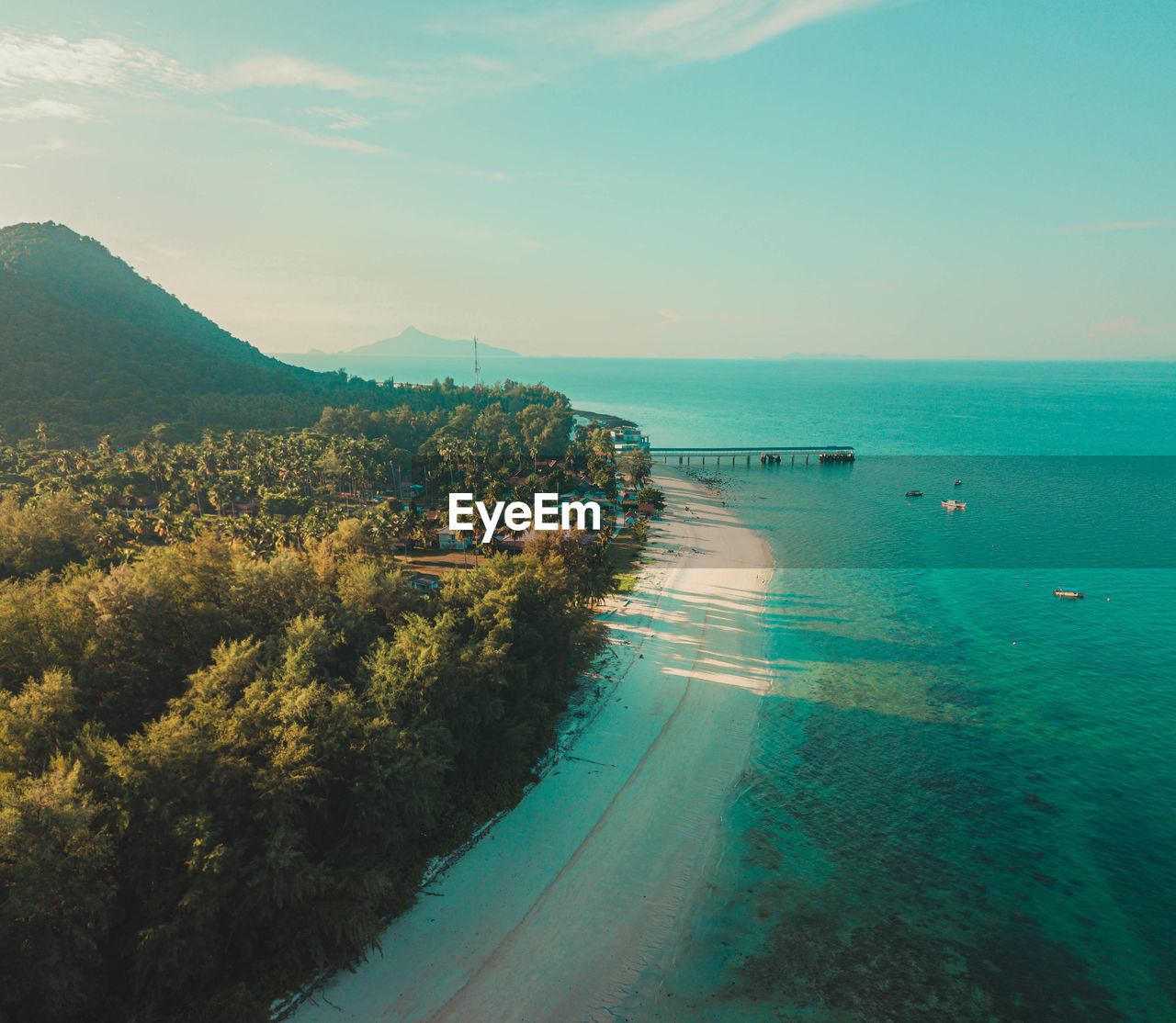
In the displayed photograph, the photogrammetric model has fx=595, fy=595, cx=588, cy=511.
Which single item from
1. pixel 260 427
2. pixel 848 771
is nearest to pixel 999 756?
pixel 848 771

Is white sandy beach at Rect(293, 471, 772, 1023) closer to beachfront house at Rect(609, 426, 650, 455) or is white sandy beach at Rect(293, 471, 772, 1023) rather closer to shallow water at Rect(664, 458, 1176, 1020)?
shallow water at Rect(664, 458, 1176, 1020)

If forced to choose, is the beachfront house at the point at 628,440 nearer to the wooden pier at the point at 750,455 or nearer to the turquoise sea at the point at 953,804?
the wooden pier at the point at 750,455

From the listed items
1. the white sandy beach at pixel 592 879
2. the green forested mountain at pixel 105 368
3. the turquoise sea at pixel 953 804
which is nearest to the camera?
the white sandy beach at pixel 592 879

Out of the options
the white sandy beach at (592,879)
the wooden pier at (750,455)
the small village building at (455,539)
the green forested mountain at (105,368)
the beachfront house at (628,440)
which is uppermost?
the green forested mountain at (105,368)

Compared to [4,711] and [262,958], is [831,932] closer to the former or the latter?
[262,958]

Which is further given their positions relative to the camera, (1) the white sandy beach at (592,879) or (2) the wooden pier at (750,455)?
(2) the wooden pier at (750,455)

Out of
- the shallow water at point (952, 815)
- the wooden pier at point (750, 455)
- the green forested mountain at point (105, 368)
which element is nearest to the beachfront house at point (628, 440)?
the wooden pier at point (750, 455)

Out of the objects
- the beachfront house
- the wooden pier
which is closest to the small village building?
the beachfront house
